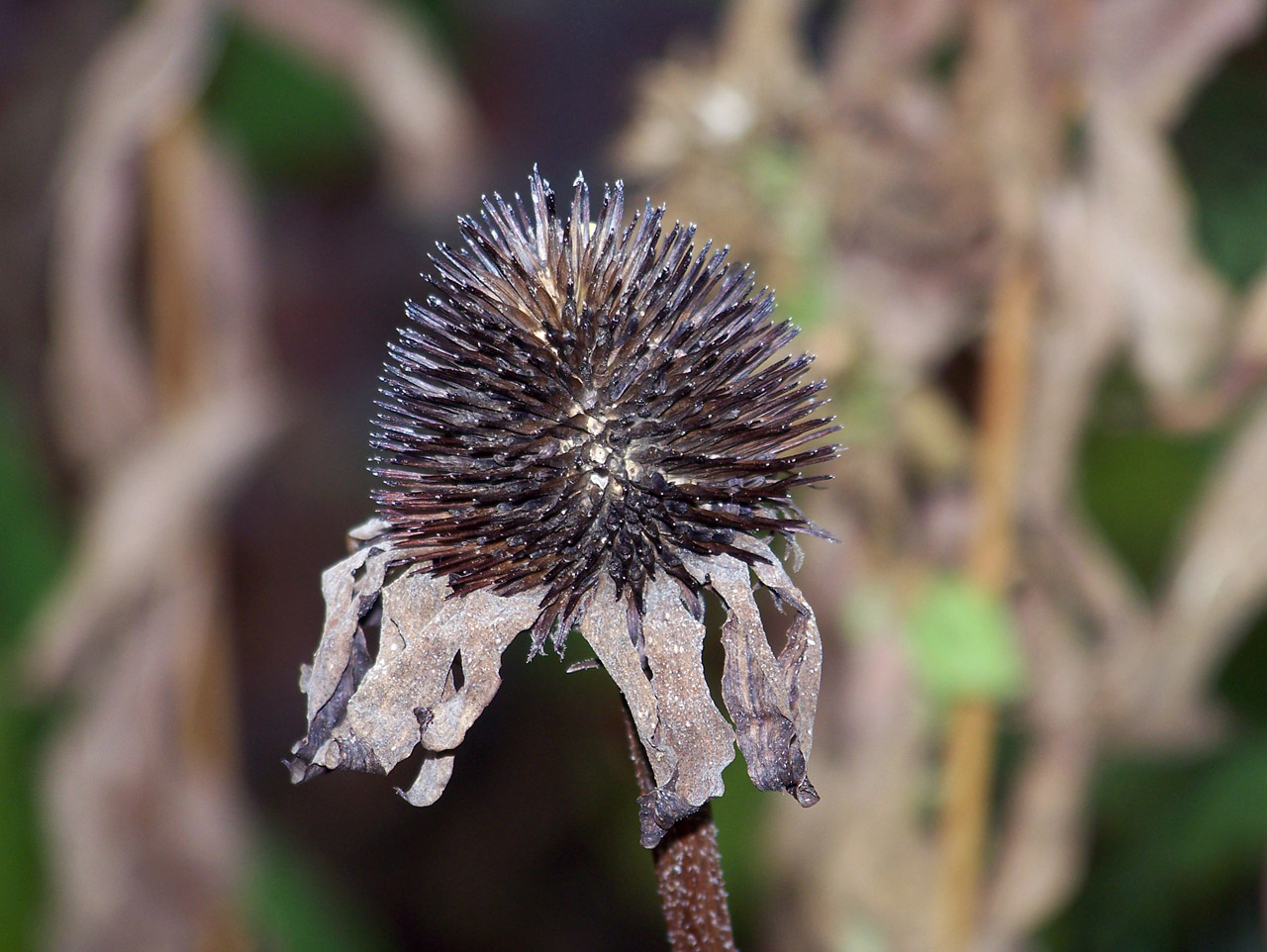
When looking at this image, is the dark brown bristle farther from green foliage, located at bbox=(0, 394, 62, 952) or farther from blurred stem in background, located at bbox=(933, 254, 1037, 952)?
green foliage, located at bbox=(0, 394, 62, 952)

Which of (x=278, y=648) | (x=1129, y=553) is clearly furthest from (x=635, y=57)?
(x=1129, y=553)

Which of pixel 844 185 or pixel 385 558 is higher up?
pixel 844 185

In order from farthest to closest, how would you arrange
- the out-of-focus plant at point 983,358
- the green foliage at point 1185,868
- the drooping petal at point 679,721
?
the green foliage at point 1185,868 → the out-of-focus plant at point 983,358 → the drooping petal at point 679,721

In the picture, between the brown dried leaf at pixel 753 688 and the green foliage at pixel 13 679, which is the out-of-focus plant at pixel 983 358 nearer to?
the brown dried leaf at pixel 753 688

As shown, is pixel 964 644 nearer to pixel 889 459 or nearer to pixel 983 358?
pixel 889 459

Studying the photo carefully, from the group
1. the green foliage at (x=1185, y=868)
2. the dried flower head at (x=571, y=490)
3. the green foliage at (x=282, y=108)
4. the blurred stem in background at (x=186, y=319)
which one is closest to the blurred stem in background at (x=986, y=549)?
the green foliage at (x=1185, y=868)

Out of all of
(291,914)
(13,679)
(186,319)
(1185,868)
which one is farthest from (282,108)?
(1185,868)

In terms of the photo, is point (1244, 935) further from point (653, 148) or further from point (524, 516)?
point (524, 516)
